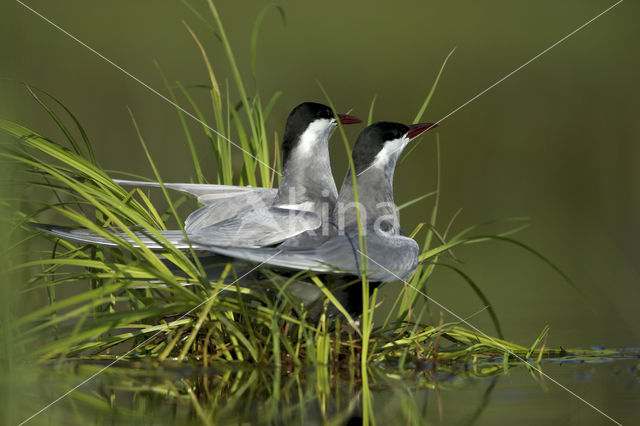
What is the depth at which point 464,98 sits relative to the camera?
11.3m

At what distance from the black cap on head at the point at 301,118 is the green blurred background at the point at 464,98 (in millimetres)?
1496

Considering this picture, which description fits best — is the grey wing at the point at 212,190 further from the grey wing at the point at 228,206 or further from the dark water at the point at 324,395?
the dark water at the point at 324,395

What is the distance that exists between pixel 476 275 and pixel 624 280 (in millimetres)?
1018

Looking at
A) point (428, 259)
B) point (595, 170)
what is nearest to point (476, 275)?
point (428, 259)

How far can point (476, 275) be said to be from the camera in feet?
19.1

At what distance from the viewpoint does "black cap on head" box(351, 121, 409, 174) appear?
3.69m

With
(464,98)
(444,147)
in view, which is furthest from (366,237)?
(464,98)

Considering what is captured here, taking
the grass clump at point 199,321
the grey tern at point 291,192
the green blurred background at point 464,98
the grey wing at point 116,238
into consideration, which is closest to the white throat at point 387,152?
the grey tern at point 291,192

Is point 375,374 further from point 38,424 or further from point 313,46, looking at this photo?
point 313,46

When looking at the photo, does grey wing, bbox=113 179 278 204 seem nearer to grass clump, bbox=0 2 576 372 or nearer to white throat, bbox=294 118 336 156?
white throat, bbox=294 118 336 156

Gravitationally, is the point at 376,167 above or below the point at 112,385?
above

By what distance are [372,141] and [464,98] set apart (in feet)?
26.2

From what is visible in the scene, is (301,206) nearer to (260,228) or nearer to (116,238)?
(260,228)

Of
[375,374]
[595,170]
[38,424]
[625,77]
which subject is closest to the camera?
[38,424]
